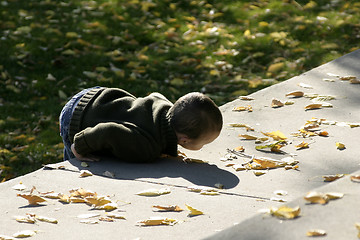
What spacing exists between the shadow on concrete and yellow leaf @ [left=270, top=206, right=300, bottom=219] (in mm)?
1053

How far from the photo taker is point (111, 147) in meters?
3.92

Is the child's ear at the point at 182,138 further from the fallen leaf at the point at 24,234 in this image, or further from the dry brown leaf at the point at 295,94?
the dry brown leaf at the point at 295,94

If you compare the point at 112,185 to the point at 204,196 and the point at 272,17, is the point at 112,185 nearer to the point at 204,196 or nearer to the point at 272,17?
the point at 204,196

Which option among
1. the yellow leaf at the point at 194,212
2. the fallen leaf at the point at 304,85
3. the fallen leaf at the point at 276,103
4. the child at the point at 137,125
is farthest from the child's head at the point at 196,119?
the fallen leaf at the point at 304,85

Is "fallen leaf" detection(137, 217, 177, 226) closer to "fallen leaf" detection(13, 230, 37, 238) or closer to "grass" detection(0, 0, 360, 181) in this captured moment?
"fallen leaf" detection(13, 230, 37, 238)

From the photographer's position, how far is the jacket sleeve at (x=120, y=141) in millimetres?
3781

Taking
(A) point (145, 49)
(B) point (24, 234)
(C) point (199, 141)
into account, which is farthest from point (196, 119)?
(A) point (145, 49)

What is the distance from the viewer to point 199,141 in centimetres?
381

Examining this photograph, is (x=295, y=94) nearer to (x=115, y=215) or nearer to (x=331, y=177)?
(x=331, y=177)

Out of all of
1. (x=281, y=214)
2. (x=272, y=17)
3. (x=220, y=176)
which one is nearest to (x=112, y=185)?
(x=220, y=176)

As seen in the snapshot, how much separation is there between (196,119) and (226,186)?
481 mm

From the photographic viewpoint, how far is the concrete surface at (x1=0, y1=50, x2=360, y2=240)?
96.3 inches

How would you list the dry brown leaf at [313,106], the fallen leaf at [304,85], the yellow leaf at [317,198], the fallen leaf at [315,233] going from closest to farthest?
1. the fallen leaf at [315,233]
2. the yellow leaf at [317,198]
3. the dry brown leaf at [313,106]
4. the fallen leaf at [304,85]

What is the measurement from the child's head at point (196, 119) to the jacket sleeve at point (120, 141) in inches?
8.4
